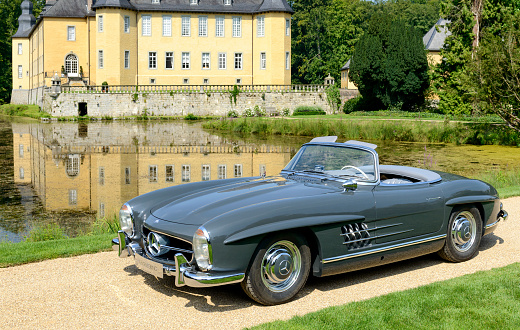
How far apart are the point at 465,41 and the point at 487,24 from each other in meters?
1.64

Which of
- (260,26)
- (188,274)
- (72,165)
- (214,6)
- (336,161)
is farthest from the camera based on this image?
(214,6)

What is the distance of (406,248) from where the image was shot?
5809mm

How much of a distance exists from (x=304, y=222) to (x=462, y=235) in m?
Result: 2.35

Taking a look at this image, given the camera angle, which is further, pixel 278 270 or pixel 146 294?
pixel 146 294

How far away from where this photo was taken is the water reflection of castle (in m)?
13.8

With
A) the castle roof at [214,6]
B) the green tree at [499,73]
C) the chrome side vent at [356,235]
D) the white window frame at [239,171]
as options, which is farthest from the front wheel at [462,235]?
the castle roof at [214,6]

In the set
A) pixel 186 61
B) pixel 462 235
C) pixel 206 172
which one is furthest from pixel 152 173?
pixel 186 61

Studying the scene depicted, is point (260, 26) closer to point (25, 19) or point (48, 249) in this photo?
point (25, 19)

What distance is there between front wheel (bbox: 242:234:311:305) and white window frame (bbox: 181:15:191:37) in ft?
188

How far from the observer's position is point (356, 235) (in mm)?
5402

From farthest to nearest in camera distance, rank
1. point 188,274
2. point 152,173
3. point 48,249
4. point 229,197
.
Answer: point 152,173 → point 48,249 → point 229,197 → point 188,274

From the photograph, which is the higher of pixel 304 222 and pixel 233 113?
pixel 233 113

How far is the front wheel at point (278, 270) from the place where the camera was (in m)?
4.83

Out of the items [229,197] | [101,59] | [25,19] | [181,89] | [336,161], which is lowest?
[229,197]
